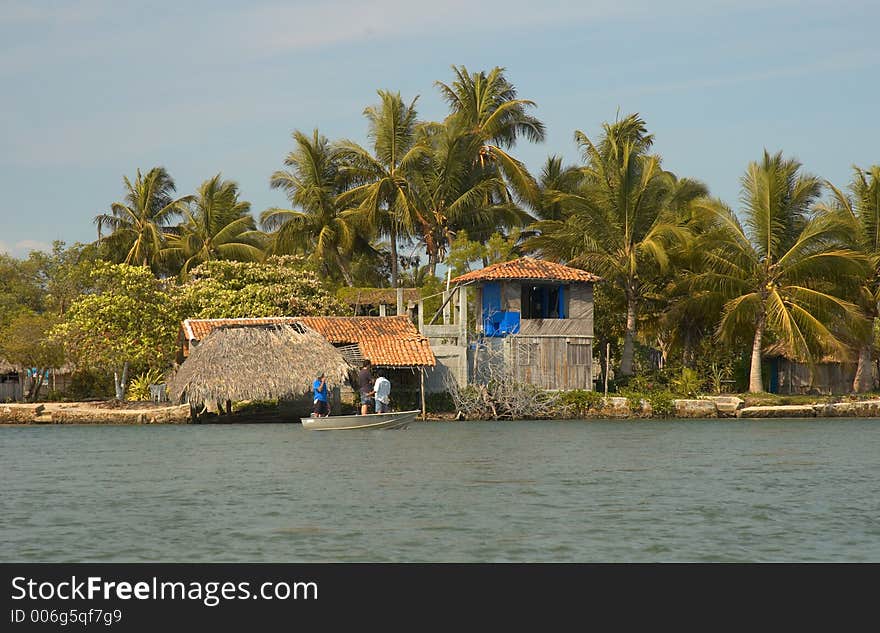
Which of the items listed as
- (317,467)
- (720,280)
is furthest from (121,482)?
(720,280)

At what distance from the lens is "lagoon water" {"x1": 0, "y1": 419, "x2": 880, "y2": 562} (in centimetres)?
1426

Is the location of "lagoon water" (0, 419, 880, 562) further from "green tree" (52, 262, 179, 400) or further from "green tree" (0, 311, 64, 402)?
"green tree" (0, 311, 64, 402)

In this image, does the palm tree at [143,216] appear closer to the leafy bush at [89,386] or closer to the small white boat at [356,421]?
the leafy bush at [89,386]

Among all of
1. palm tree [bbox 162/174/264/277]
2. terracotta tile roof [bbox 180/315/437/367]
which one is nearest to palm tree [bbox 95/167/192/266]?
palm tree [bbox 162/174/264/277]

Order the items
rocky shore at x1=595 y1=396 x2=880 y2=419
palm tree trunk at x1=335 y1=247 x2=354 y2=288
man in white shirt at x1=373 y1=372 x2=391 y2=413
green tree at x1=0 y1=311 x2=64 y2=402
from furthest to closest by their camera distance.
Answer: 1. palm tree trunk at x1=335 y1=247 x2=354 y2=288
2. green tree at x1=0 y1=311 x2=64 y2=402
3. rocky shore at x1=595 y1=396 x2=880 y2=419
4. man in white shirt at x1=373 y1=372 x2=391 y2=413

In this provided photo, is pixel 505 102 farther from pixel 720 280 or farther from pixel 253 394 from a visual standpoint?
pixel 253 394

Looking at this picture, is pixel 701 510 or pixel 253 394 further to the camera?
pixel 253 394

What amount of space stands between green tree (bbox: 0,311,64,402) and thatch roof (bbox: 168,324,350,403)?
9.92m

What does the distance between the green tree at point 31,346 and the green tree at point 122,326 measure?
292 cm

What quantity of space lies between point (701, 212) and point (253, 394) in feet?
57.7

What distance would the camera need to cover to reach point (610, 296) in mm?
43344
